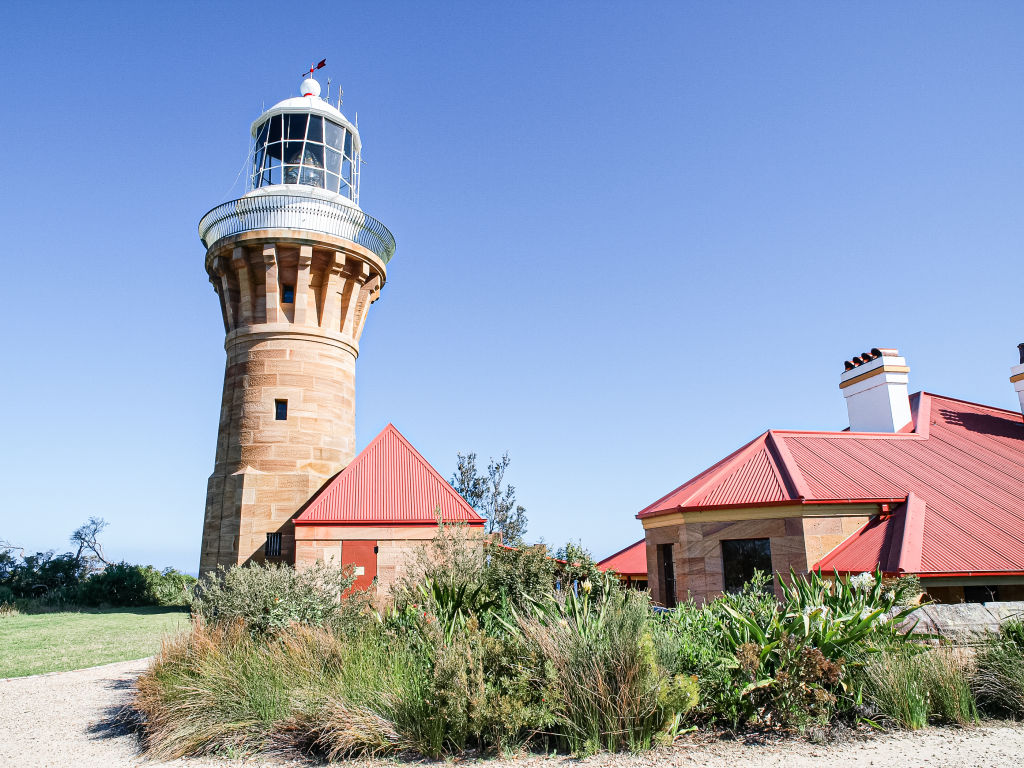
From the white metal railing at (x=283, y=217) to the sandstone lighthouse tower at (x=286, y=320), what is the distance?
0.04 meters

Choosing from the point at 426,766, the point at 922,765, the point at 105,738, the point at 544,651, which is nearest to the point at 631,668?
the point at 544,651

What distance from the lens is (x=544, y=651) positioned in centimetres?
709

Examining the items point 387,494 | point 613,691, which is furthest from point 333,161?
point 613,691

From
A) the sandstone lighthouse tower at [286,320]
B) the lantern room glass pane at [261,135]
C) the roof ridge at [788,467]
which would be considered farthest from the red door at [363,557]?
the lantern room glass pane at [261,135]

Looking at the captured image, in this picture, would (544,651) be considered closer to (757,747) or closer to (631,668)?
(631,668)

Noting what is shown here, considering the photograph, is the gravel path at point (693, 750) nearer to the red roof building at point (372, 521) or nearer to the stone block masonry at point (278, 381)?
the red roof building at point (372, 521)

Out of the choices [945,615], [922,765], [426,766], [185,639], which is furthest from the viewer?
[185,639]

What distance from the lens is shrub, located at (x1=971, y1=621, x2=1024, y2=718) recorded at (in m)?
7.29

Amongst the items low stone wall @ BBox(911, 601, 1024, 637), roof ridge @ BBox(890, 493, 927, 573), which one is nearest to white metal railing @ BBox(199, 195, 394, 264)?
roof ridge @ BBox(890, 493, 927, 573)

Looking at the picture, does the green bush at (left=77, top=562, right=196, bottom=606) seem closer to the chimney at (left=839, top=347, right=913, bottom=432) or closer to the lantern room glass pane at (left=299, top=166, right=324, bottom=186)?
the lantern room glass pane at (left=299, top=166, right=324, bottom=186)

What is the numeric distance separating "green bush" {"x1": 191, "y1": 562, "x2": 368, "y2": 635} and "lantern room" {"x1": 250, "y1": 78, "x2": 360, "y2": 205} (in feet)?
55.9

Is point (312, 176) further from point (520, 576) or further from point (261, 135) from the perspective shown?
point (520, 576)

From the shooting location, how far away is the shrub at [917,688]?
7023 millimetres

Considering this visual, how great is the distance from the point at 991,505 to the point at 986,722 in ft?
36.4
